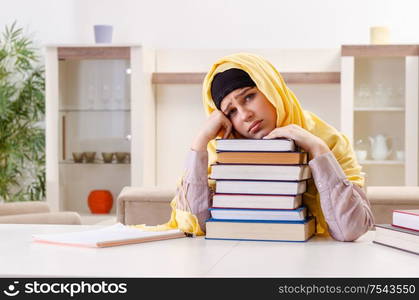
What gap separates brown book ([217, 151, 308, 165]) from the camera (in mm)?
1897

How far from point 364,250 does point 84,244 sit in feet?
2.19

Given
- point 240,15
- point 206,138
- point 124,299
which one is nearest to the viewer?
point 124,299

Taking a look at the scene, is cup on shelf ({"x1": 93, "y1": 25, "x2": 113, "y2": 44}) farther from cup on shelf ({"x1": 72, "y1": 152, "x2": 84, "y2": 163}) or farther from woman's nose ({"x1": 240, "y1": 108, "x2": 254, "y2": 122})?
woman's nose ({"x1": 240, "y1": 108, "x2": 254, "y2": 122})

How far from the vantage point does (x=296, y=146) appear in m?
2.02

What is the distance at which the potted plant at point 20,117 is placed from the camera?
19.5ft

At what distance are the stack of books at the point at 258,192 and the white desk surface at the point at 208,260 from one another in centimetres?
4

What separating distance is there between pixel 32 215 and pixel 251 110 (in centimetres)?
144

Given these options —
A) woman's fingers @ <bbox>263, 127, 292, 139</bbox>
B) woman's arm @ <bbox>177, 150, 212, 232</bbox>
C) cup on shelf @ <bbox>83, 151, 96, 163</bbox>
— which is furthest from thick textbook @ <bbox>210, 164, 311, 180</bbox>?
cup on shelf @ <bbox>83, 151, 96, 163</bbox>

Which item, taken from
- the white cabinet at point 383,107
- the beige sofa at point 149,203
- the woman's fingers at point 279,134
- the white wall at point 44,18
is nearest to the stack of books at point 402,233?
the woman's fingers at point 279,134

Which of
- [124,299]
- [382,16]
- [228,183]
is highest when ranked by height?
[382,16]

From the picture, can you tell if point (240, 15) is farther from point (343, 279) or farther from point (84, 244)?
point (343, 279)

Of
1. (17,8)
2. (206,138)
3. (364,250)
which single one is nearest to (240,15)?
(17,8)

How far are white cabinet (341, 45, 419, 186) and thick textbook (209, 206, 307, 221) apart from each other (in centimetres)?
373

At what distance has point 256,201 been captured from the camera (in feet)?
6.27
